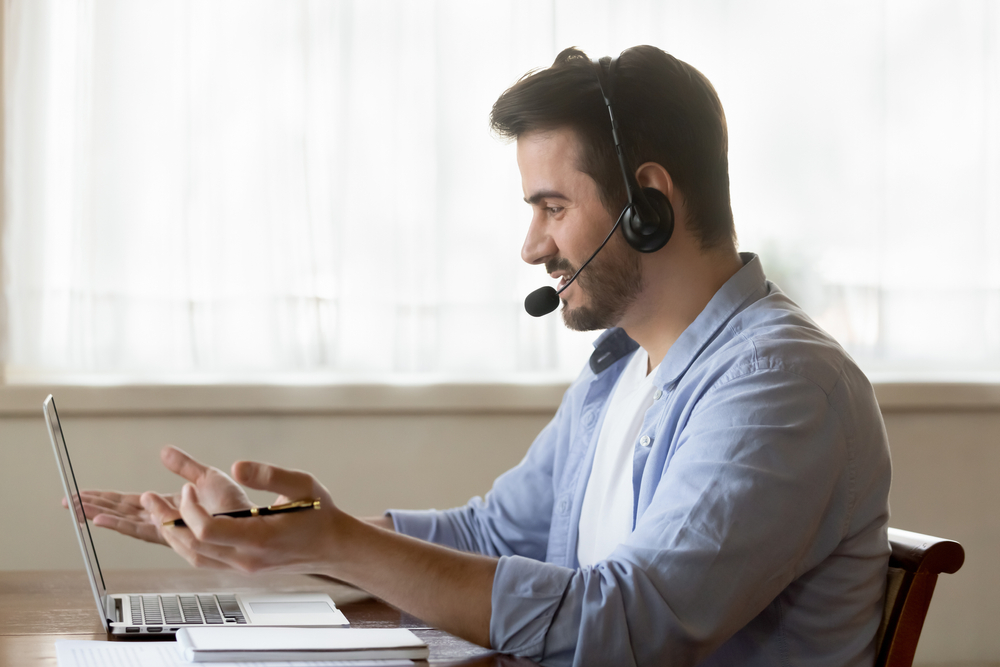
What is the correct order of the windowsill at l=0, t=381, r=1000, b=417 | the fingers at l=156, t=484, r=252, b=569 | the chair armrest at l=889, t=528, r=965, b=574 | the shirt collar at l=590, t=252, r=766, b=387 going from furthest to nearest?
1. the windowsill at l=0, t=381, r=1000, b=417
2. the shirt collar at l=590, t=252, r=766, b=387
3. the chair armrest at l=889, t=528, r=965, b=574
4. the fingers at l=156, t=484, r=252, b=569

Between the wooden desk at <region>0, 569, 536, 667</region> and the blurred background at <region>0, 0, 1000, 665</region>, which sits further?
the blurred background at <region>0, 0, 1000, 665</region>

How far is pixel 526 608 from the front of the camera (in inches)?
30.5

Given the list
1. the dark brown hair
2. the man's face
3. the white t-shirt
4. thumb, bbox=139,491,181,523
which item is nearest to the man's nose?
the man's face

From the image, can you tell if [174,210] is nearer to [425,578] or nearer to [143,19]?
[143,19]

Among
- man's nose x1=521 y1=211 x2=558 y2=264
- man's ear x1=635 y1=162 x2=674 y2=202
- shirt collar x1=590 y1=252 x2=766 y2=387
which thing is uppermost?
man's ear x1=635 y1=162 x2=674 y2=202

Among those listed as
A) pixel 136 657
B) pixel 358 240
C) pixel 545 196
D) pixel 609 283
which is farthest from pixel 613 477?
pixel 358 240

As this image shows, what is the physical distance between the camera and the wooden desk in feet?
2.58

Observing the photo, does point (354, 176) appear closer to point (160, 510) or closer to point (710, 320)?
point (710, 320)

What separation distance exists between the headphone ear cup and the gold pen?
533 mm

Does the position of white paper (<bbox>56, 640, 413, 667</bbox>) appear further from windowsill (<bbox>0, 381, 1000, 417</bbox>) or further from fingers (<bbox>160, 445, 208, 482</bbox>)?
windowsill (<bbox>0, 381, 1000, 417</bbox>)

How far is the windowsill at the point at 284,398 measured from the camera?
1827 mm

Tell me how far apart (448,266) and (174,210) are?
0.62m

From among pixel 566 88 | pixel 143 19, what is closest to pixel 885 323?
pixel 566 88

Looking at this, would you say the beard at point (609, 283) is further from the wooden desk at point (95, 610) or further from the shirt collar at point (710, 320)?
the wooden desk at point (95, 610)
